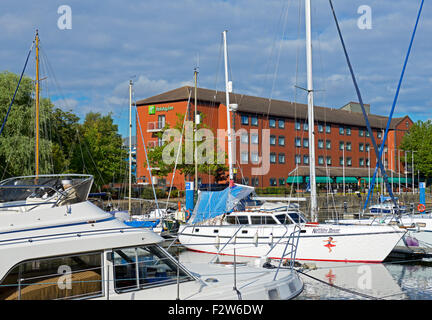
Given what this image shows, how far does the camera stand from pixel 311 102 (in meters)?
20.1

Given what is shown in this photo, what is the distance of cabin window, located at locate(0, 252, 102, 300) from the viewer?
20.4 ft

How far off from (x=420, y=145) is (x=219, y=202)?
211ft

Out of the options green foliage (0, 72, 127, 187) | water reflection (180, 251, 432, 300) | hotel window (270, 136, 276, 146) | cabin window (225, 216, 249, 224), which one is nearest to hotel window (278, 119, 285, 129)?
hotel window (270, 136, 276, 146)

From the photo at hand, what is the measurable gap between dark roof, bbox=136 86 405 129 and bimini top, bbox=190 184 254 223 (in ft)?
95.2

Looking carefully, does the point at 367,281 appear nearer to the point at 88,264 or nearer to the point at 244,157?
the point at 88,264

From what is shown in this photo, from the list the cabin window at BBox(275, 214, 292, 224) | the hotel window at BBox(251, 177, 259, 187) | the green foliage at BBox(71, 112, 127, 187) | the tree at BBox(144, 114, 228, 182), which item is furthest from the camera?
the hotel window at BBox(251, 177, 259, 187)

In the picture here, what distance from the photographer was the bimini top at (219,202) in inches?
793

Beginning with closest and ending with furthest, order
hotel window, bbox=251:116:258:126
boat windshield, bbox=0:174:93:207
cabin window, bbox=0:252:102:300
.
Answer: cabin window, bbox=0:252:102:300 < boat windshield, bbox=0:174:93:207 < hotel window, bbox=251:116:258:126

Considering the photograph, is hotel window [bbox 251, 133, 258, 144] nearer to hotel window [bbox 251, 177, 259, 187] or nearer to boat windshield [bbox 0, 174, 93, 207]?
hotel window [bbox 251, 177, 259, 187]

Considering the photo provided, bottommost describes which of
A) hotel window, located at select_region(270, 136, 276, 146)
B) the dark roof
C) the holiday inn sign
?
hotel window, located at select_region(270, 136, 276, 146)

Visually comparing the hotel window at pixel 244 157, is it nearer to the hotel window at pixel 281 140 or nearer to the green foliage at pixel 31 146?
the hotel window at pixel 281 140

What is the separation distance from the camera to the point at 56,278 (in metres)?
6.46

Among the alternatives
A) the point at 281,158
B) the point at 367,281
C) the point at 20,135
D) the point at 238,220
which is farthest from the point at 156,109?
the point at 367,281
